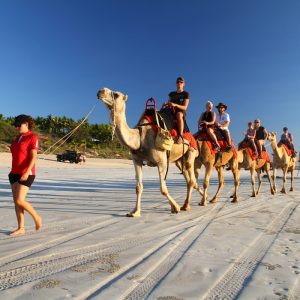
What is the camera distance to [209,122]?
11.3 meters

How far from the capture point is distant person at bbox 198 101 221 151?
1107 centimetres

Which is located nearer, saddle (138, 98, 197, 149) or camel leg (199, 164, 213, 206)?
saddle (138, 98, 197, 149)

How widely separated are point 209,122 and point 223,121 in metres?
0.98

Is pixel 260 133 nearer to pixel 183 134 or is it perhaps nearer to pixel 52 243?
pixel 183 134

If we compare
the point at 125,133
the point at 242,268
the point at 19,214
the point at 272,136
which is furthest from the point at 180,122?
the point at 272,136

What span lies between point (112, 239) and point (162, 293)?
2.30 m

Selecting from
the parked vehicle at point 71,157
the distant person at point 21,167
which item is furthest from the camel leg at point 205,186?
the parked vehicle at point 71,157

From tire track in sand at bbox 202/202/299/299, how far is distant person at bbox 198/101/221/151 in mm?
4542

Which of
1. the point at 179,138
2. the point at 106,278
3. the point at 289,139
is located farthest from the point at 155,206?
the point at 289,139

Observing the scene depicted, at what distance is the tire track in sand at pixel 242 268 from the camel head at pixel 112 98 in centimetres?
383

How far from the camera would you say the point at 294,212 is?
29.8 ft

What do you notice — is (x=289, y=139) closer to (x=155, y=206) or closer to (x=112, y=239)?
(x=155, y=206)

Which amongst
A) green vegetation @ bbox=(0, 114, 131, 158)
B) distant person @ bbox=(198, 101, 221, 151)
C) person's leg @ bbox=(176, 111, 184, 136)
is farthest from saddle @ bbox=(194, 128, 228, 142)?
green vegetation @ bbox=(0, 114, 131, 158)

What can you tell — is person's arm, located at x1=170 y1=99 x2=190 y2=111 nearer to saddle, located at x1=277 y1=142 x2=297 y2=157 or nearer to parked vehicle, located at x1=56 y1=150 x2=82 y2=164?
saddle, located at x1=277 y1=142 x2=297 y2=157
